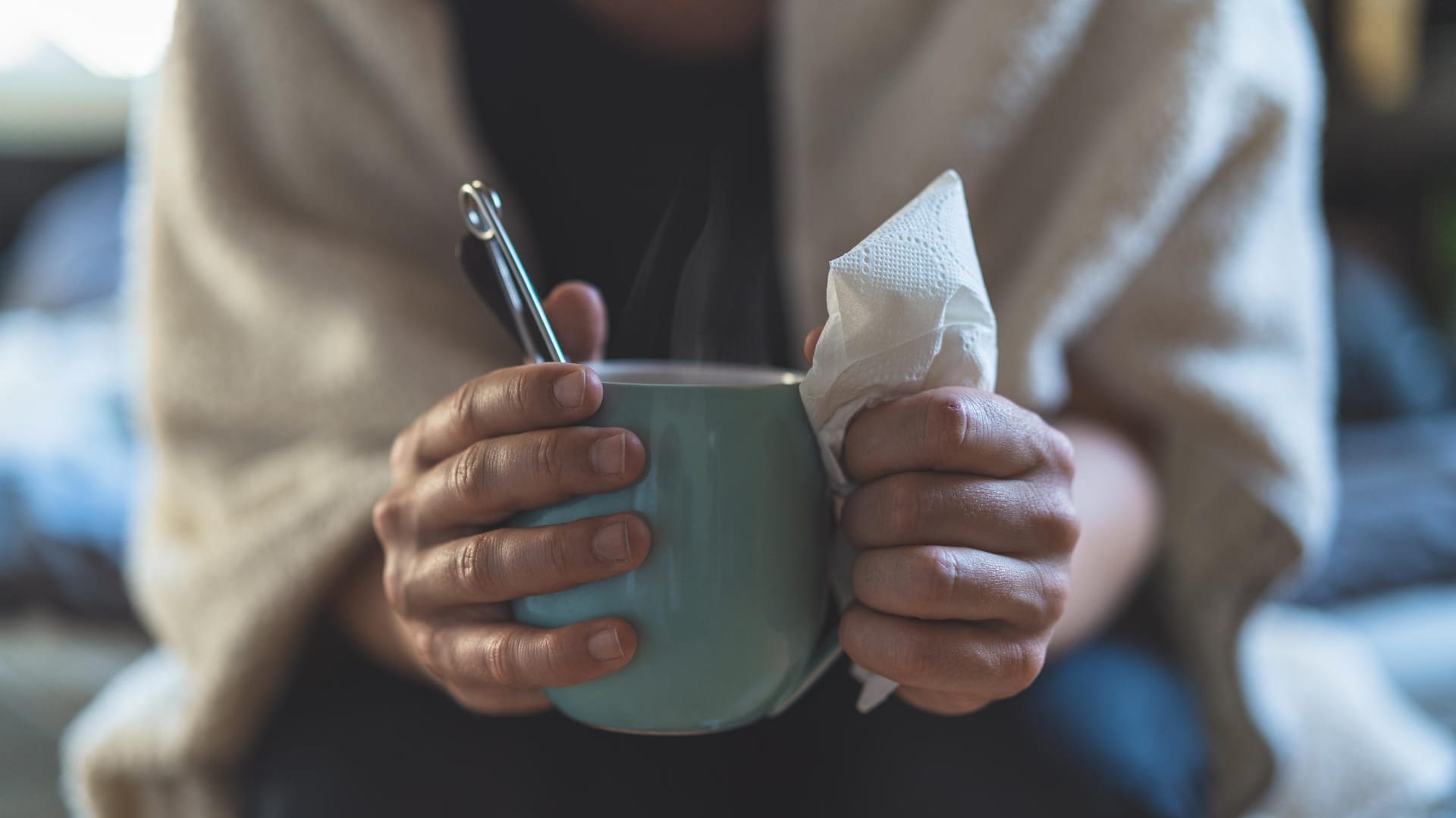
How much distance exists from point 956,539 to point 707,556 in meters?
0.06

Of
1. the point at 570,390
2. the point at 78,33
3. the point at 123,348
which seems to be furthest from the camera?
the point at 78,33

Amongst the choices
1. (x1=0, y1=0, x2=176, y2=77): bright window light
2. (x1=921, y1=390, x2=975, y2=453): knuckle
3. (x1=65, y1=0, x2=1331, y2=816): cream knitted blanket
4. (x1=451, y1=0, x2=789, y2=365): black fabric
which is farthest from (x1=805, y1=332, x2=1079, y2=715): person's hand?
(x1=0, y1=0, x2=176, y2=77): bright window light

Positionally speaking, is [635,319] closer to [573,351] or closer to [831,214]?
[573,351]

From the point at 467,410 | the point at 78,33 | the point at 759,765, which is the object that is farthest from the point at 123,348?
the point at 467,410

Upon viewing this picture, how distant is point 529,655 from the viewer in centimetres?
26

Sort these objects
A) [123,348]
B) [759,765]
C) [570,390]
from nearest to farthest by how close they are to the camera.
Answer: [570,390] → [759,765] → [123,348]

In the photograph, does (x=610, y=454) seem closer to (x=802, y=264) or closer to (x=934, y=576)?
(x=934, y=576)

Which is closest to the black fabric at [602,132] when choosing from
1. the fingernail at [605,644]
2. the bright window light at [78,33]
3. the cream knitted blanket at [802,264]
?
the cream knitted blanket at [802,264]

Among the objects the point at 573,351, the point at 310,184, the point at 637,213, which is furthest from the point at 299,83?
the point at 573,351

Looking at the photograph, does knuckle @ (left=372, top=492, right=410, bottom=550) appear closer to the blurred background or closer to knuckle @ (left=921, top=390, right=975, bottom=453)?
knuckle @ (left=921, top=390, right=975, bottom=453)

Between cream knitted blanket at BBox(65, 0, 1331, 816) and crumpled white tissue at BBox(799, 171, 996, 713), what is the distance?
0.20 m

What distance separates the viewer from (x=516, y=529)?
265 millimetres

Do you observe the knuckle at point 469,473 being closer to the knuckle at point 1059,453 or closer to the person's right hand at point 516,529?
the person's right hand at point 516,529

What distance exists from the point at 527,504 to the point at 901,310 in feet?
0.34
